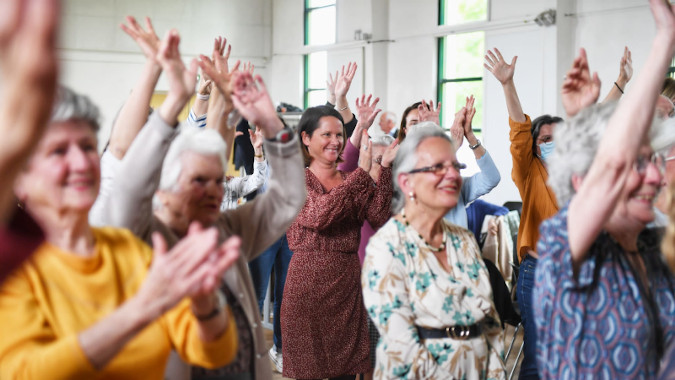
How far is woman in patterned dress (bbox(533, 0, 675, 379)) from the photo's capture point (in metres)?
1.45

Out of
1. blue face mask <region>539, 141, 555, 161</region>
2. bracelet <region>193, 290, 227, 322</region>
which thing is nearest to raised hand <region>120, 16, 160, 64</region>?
bracelet <region>193, 290, 227, 322</region>


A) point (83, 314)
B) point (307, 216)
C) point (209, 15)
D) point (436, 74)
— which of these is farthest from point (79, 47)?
point (83, 314)

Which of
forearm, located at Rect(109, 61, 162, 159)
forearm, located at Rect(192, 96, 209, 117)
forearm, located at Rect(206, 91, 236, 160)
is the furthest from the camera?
forearm, located at Rect(192, 96, 209, 117)

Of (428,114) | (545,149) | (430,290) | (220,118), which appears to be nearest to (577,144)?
(430,290)

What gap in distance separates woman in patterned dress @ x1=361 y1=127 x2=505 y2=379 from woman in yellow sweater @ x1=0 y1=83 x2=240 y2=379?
0.76 metres

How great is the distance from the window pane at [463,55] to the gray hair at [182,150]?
8320 millimetres

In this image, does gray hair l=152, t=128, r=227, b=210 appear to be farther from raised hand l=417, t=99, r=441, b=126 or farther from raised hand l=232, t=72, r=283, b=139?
raised hand l=417, t=99, r=441, b=126

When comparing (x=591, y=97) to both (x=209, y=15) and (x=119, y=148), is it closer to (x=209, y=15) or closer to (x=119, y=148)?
(x=119, y=148)

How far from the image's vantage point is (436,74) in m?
10.3

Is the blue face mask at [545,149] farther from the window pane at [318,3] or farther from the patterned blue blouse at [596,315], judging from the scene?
the window pane at [318,3]

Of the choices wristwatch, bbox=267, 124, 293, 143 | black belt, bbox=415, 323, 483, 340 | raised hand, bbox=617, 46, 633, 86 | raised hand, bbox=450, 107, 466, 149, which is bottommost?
black belt, bbox=415, 323, 483, 340

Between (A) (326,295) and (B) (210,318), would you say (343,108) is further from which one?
(B) (210,318)

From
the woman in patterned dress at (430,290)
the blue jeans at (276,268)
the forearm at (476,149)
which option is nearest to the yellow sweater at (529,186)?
the forearm at (476,149)

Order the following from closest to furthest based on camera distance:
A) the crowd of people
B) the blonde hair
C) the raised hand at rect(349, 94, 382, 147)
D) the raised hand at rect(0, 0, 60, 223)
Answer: the raised hand at rect(0, 0, 60, 223), the crowd of people, the blonde hair, the raised hand at rect(349, 94, 382, 147)
